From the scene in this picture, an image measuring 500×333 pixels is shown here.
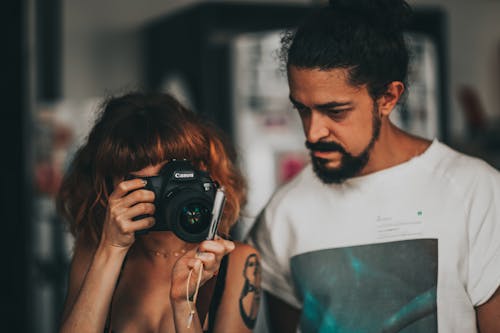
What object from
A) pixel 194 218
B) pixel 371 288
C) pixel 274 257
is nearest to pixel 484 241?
pixel 371 288

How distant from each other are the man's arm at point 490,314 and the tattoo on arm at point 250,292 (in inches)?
17.0

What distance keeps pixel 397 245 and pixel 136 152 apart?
1.78 feet

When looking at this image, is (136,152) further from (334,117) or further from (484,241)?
(484,241)

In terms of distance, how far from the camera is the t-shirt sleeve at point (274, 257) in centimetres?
159

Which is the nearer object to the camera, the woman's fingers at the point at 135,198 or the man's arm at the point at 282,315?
the woman's fingers at the point at 135,198

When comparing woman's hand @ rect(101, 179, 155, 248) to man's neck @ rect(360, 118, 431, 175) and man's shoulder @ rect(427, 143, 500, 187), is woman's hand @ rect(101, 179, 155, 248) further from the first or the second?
man's shoulder @ rect(427, 143, 500, 187)

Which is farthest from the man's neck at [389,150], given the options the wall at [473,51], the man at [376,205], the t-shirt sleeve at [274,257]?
the wall at [473,51]

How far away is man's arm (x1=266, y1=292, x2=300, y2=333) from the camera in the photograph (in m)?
1.64

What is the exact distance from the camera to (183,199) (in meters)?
1.30

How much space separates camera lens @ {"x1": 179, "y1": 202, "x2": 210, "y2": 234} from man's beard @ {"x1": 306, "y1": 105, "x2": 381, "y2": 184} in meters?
0.27

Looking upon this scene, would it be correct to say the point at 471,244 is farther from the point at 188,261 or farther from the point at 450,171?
the point at 188,261

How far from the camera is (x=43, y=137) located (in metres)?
3.04

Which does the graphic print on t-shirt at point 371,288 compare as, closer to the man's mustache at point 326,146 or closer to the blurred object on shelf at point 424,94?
the man's mustache at point 326,146

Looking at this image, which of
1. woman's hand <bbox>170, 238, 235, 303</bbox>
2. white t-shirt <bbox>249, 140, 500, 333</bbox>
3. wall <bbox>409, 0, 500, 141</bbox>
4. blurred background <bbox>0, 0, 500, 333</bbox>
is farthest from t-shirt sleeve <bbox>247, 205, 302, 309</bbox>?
wall <bbox>409, 0, 500, 141</bbox>
